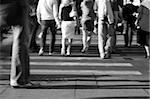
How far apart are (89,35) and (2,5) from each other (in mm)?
7548

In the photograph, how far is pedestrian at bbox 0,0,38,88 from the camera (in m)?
7.11

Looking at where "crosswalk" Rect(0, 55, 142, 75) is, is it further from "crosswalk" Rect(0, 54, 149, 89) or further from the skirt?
the skirt

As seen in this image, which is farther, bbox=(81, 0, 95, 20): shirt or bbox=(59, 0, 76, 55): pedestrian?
bbox=(81, 0, 95, 20): shirt

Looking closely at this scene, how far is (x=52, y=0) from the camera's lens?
13102 mm

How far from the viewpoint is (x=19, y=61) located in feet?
25.1

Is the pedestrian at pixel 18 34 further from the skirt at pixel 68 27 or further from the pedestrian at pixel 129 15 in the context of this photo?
the pedestrian at pixel 129 15

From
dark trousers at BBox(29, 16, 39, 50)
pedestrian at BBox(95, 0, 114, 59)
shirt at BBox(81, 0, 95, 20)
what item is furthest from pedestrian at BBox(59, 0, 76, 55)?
dark trousers at BBox(29, 16, 39, 50)

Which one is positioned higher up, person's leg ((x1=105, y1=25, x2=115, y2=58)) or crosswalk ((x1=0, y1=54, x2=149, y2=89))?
person's leg ((x1=105, y1=25, x2=115, y2=58))

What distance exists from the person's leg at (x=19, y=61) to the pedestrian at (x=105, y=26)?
4.96m

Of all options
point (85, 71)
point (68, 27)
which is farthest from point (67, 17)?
point (85, 71)

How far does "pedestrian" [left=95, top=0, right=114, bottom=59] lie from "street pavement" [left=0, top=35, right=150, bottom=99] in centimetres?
32

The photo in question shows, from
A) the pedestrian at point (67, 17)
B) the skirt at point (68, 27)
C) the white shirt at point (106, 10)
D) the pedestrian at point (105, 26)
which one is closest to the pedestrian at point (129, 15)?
the pedestrian at point (105, 26)

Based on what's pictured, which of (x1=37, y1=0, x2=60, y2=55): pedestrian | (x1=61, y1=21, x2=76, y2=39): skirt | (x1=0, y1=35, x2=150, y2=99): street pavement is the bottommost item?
(x1=0, y1=35, x2=150, y2=99): street pavement

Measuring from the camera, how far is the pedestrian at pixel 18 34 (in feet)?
23.3
